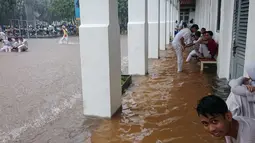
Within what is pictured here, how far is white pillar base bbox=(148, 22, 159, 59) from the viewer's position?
10617mm

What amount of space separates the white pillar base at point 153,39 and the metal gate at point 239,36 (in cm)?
486

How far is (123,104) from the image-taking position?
17.3ft

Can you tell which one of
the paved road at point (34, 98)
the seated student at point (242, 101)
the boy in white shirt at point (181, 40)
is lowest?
the paved road at point (34, 98)

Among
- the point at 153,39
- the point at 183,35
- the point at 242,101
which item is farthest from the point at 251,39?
the point at 153,39

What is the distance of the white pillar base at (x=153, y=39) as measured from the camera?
1062 centimetres

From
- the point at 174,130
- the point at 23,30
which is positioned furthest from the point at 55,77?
the point at 23,30

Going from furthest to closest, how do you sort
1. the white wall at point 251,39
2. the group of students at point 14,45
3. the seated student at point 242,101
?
1. the group of students at point 14,45
2. the white wall at point 251,39
3. the seated student at point 242,101

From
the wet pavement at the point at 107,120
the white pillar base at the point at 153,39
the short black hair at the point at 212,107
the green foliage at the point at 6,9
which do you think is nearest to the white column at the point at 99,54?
the wet pavement at the point at 107,120

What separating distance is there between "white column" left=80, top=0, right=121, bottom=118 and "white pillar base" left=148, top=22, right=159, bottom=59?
6.12m

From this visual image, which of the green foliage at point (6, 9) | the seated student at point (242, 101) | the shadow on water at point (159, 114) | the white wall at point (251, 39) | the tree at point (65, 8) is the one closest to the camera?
the seated student at point (242, 101)

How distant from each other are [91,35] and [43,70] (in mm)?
6238

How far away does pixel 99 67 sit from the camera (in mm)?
4359

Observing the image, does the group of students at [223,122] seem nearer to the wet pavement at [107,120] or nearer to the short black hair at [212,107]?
the short black hair at [212,107]

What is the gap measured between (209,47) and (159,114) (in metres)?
4.84
